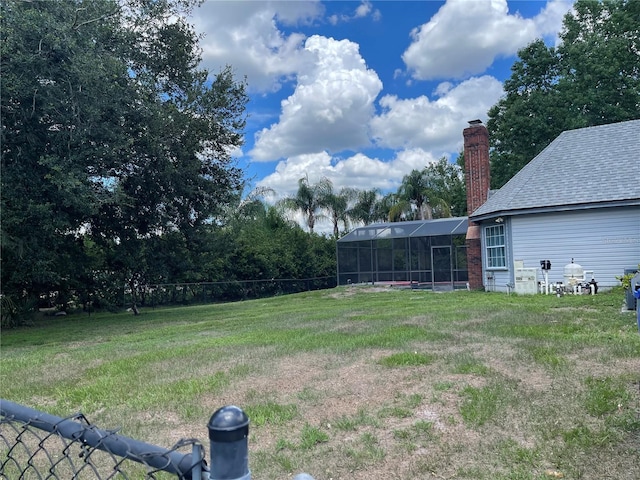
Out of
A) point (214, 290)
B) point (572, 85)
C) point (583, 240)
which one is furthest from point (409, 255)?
point (572, 85)

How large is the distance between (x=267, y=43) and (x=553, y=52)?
18.7 metres

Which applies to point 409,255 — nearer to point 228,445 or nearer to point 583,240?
point 583,240

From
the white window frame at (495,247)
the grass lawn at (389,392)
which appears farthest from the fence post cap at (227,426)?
the white window frame at (495,247)

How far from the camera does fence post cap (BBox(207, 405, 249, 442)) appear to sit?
3.44 feet

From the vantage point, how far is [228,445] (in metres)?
1.06

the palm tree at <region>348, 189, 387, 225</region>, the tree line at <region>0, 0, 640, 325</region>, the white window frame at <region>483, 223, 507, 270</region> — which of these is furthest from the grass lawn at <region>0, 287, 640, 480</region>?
the palm tree at <region>348, 189, 387, 225</region>

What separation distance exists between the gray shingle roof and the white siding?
424 millimetres

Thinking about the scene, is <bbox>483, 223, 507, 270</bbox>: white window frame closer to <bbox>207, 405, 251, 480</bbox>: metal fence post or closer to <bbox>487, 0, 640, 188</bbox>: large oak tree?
<bbox>487, 0, 640, 188</bbox>: large oak tree

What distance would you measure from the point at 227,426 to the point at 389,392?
378 cm

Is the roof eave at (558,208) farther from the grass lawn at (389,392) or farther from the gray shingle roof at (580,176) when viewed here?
the grass lawn at (389,392)

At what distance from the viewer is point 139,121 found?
1280 centimetres

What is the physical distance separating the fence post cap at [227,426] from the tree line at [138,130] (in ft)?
34.6

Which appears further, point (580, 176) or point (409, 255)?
point (409, 255)

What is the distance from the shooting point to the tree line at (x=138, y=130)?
34.0 feet
